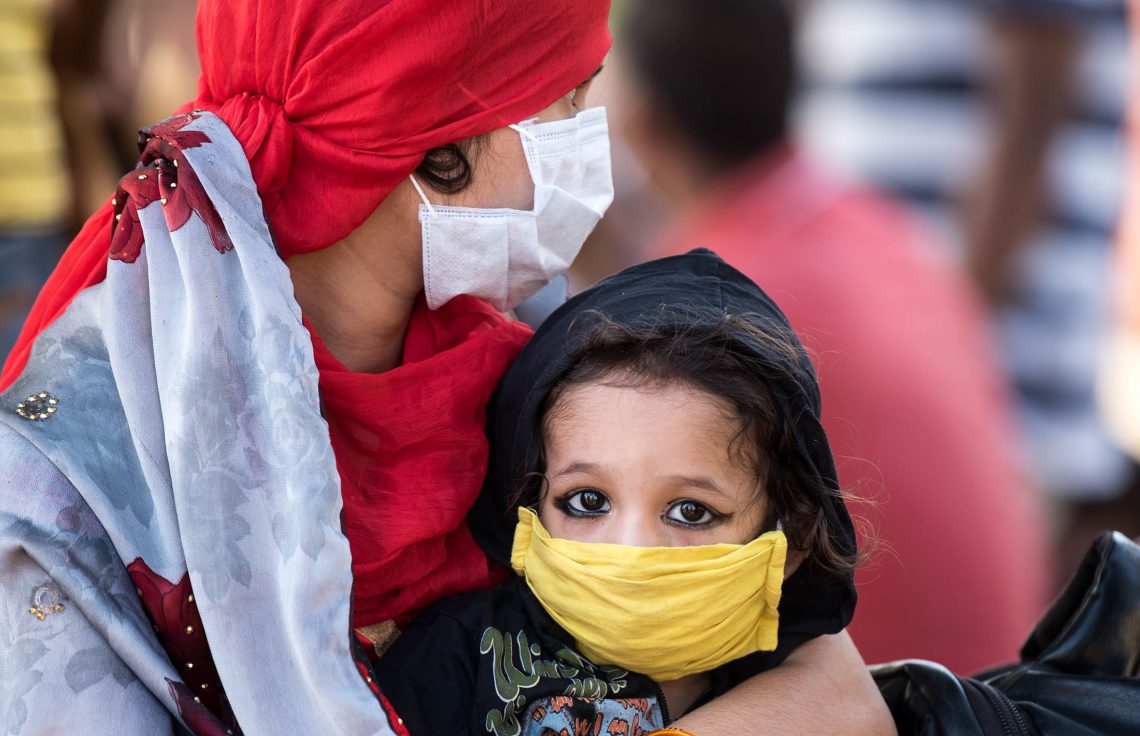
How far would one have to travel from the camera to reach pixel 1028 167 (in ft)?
16.0

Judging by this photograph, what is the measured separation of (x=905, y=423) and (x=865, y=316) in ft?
0.96

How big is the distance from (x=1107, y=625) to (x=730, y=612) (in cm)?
59

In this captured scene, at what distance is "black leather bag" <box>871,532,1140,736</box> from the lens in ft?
6.59

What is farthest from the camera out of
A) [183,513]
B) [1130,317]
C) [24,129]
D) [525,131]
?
[1130,317]

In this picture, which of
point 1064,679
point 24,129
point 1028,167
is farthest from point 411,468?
point 1028,167

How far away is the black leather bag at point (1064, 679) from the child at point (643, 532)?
0.17 m

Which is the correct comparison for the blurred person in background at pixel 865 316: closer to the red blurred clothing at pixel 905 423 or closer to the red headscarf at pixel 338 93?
the red blurred clothing at pixel 905 423

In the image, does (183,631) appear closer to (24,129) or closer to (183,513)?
(183,513)

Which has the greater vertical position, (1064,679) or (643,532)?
(643,532)

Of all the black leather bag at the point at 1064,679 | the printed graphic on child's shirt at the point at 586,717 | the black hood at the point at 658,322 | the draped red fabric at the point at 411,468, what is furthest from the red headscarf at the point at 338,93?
the black leather bag at the point at 1064,679

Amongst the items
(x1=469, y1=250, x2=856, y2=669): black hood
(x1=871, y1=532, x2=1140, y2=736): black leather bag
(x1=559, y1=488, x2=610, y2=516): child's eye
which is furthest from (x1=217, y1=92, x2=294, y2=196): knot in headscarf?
(x1=871, y1=532, x2=1140, y2=736): black leather bag

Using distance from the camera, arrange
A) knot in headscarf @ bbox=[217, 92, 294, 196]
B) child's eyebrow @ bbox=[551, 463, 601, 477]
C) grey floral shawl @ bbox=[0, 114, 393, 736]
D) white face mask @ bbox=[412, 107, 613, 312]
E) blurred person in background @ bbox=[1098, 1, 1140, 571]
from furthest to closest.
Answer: blurred person in background @ bbox=[1098, 1, 1140, 571], white face mask @ bbox=[412, 107, 613, 312], child's eyebrow @ bbox=[551, 463, 601, 477], knot in headscarf @ bbox=[217, 92, 294, 196], grey floral shawl @ bbox=[0, 114, 393, 736]

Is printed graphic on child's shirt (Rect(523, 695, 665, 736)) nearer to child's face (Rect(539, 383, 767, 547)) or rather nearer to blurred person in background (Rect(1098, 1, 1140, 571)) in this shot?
child's face (Rect(539, 383, 767, 547))

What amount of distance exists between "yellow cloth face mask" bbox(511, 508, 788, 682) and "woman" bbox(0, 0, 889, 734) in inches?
4.6
